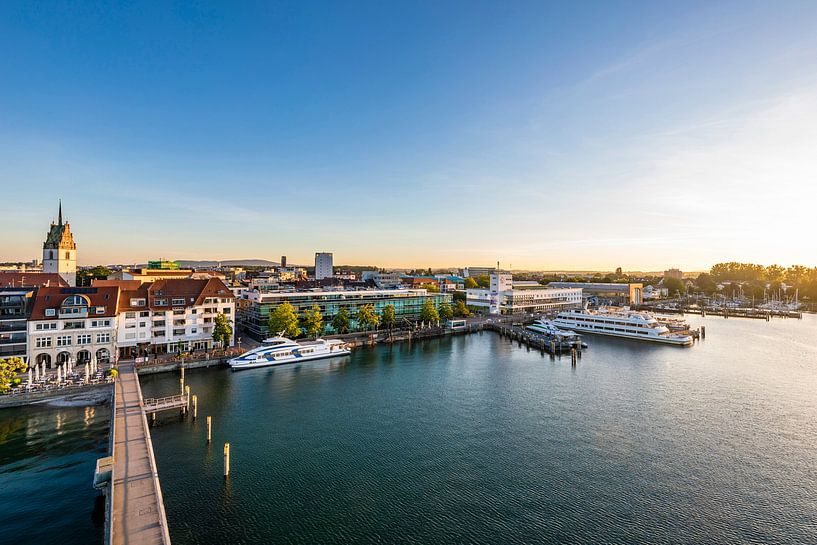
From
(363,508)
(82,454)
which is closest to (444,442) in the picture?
(363,508)

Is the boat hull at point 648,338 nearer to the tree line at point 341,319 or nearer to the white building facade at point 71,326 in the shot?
the tree line at point 341,319

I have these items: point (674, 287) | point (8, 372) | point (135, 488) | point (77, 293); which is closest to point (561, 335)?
point (135, 488)

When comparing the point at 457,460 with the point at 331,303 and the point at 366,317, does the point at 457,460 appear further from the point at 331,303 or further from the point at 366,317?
the point at 331,303

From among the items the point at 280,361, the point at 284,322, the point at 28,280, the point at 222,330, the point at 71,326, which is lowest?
the point at 280,361

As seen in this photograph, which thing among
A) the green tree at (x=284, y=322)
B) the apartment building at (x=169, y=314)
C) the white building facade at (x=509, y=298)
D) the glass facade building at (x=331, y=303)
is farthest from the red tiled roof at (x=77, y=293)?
the white building facade at (x=509, y=298)

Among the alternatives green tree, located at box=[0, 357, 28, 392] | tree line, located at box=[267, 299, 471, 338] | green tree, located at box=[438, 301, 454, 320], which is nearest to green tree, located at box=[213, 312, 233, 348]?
tree line, located at box=[267, 299, 471, 338]
